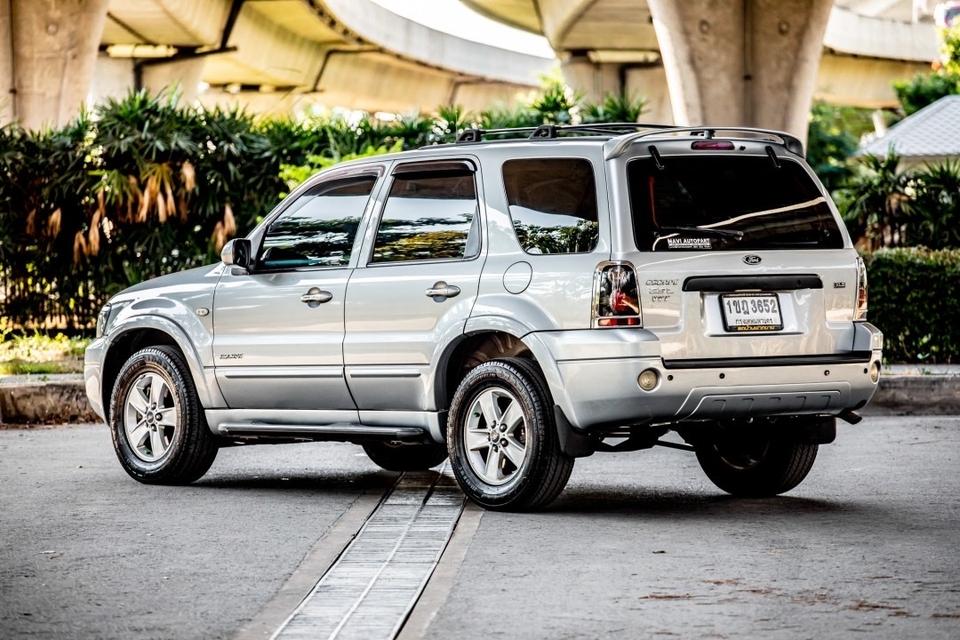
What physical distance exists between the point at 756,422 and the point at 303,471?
11.5 ft

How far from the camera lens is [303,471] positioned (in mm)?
11250

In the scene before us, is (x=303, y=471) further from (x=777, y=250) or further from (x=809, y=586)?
(x=809, y=586)

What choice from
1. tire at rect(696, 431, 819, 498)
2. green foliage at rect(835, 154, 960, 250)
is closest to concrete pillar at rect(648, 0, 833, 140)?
green foliage at rect(835, 154, 960, 250)

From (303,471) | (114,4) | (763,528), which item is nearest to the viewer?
(763,528)

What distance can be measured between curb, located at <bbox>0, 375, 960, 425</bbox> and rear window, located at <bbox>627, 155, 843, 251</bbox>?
20.5 feet

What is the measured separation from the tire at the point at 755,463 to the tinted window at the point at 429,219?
184 centimetres

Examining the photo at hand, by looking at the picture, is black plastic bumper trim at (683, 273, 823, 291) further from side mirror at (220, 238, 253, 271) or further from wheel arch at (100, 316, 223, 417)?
wheel arch at (100, 316, 223, 417)

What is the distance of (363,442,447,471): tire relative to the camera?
36.5 feet

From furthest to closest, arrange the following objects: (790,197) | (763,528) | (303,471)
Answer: (303,471)
(790,197)
(763,528)

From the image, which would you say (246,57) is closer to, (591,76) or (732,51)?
(591,76)

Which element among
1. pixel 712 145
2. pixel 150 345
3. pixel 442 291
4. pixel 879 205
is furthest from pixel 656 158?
pixel 879 205

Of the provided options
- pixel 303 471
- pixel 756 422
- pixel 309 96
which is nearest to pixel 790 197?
pixel 756 422

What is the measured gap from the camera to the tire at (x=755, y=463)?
953 centimetres

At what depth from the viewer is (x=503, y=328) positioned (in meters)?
8.81
